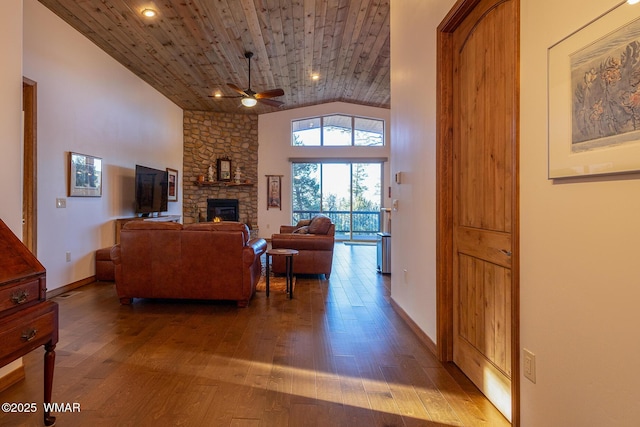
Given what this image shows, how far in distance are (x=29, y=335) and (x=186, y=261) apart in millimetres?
1983

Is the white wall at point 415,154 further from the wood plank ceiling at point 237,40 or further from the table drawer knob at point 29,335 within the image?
the table drawer knob at point 29,335

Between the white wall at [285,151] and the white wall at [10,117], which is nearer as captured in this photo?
the white wall at [10,117]

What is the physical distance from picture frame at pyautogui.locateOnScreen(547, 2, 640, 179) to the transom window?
327 inches

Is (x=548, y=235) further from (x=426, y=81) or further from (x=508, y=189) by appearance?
(x=426, y=81)

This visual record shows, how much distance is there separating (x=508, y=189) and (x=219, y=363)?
6.94 ft

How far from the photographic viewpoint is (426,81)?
2564mm

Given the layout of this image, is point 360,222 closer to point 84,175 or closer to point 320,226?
point 320,226

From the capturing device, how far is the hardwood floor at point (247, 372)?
167 cm

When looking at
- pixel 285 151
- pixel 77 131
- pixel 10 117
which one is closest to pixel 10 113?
pixel 10 117

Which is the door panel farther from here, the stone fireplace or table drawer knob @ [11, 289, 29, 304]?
the stone fireplace

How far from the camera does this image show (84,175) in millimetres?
4473

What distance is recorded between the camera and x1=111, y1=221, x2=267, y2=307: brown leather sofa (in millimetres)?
3377

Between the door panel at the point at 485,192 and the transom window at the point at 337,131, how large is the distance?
7249 mm

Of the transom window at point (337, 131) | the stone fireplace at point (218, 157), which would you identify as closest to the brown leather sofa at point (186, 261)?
the stone fireplace at point (218, 157)
